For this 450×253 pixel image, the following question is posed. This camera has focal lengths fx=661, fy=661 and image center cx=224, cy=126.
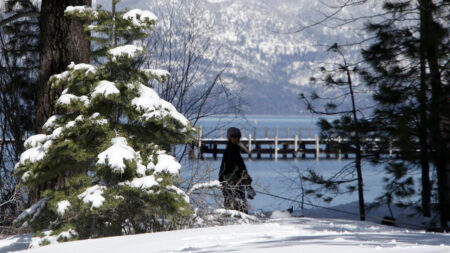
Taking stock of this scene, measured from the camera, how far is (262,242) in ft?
15.4

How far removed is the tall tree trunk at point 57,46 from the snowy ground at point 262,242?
109 inches

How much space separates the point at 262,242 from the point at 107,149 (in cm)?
212

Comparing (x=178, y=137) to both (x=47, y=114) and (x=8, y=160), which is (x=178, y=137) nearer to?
(x=47, y=114)

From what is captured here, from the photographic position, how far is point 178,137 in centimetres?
680

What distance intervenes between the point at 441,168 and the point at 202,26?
190 inches

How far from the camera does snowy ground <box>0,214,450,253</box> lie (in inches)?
166

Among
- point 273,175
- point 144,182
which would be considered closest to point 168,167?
point 144,182

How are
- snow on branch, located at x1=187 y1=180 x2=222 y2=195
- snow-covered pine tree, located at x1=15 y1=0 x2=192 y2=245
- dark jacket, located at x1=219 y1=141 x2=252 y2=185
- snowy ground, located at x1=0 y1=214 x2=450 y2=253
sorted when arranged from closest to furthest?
1. snowy ground, located at x1=0 y1=214 x2=450 y2=253
2. snow-covered pine tree, located at x1=15 y1=0 x2=192 y2=245
3. snow on branch, located at x1=187 y1=180 x2=222 y2=195
4. dark jacket, located at x1=219 y1=141 x2=252 y2=185

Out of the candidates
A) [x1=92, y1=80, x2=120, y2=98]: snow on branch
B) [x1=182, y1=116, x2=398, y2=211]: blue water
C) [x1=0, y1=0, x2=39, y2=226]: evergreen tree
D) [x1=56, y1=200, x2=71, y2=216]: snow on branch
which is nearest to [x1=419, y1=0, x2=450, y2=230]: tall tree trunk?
[x1=182, y1=116, x2=398, y2=211]: blue water

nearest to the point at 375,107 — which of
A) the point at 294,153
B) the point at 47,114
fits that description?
the point at 47,114

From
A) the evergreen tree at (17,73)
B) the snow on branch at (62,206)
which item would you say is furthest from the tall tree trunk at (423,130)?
the evergreen tree at (17,73)

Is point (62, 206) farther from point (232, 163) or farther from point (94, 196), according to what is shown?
point (232, 163)

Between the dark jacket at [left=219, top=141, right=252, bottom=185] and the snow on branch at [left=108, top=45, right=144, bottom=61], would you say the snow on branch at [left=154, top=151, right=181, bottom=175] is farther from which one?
the dark jacket at [left=219, top=141, right=252, bottom=185]

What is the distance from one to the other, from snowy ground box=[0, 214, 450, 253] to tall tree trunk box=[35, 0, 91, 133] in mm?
2767
